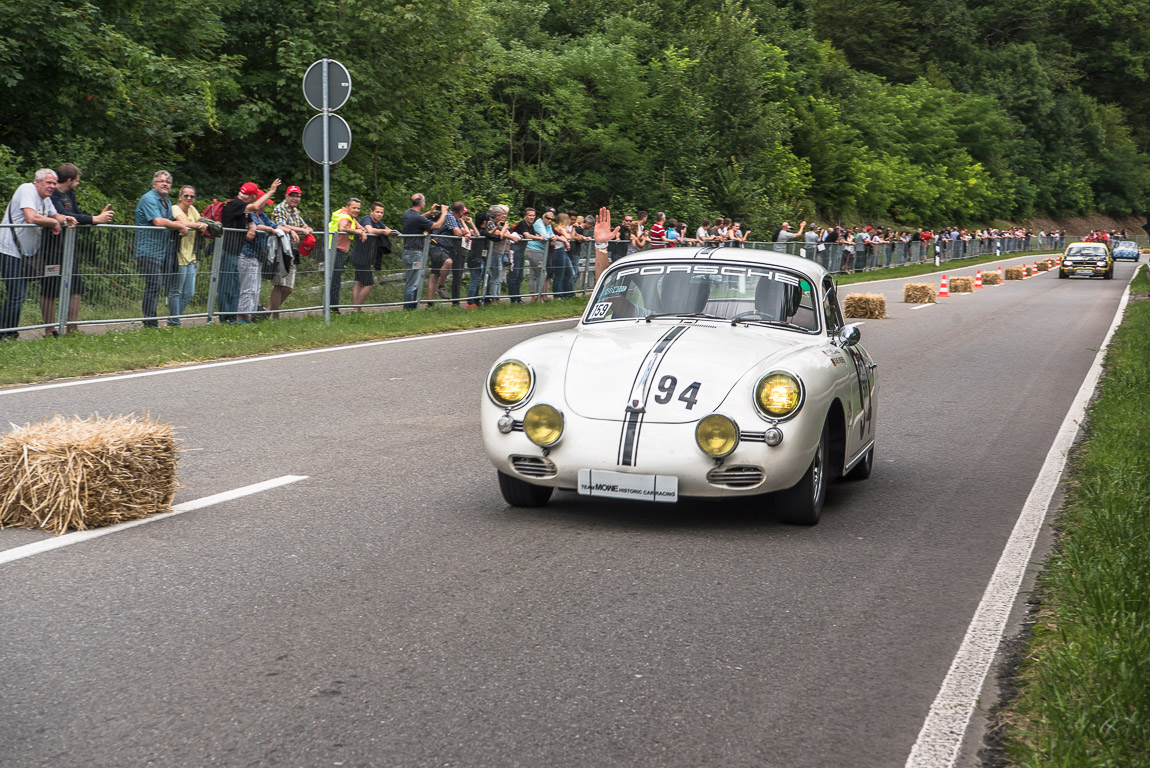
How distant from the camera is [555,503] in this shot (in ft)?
23.2

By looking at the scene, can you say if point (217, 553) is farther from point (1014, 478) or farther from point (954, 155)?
point (954, 155)

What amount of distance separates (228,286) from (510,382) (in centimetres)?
1044

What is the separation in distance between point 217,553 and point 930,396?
8.28 meters

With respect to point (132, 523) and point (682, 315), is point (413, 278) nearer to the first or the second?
point (682, 315)

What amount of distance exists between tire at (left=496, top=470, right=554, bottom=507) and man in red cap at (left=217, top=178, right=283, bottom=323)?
10.0 meters

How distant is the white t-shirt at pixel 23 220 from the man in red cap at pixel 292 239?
3.56 metres

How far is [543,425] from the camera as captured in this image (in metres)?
6.44

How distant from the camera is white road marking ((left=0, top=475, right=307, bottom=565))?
560cm

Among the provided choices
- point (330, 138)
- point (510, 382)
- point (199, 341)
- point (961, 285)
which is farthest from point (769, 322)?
point (961, 285)

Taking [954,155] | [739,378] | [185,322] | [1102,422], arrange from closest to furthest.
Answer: [739,378], [1102,422], [185,322], [954,155]

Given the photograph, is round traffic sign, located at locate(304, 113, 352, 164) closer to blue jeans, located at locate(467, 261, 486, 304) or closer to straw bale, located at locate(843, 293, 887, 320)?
blue jeans, located at locate(467, 261, 486, 304)

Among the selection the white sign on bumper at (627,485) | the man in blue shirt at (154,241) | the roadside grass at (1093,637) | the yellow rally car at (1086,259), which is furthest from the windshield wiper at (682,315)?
the yellow rally car at (1086,259)

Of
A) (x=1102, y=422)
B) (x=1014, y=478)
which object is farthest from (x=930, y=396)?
(x=1014, y=478)

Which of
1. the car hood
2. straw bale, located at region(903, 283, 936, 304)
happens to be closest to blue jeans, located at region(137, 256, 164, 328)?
the car hood
